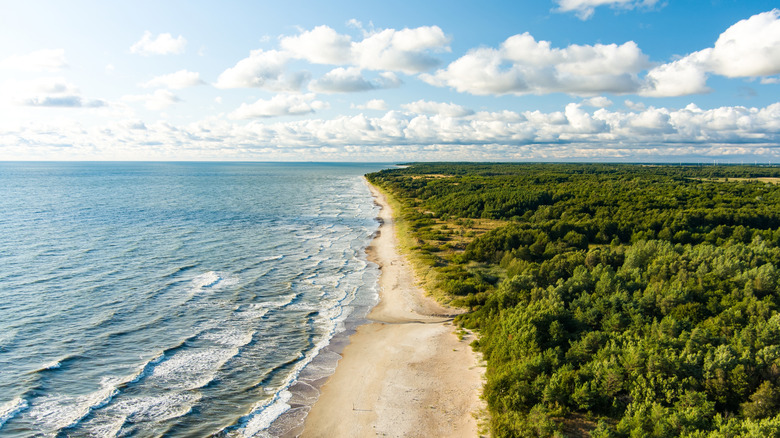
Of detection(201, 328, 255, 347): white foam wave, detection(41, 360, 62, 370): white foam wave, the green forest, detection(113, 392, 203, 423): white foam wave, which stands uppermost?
the green forest

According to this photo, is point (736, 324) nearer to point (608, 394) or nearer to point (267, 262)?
point (608, 394)

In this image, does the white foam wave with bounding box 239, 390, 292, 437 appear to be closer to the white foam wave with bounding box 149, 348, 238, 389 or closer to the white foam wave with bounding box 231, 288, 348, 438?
the white foam wave with bounding box 231, 288, 348, 438

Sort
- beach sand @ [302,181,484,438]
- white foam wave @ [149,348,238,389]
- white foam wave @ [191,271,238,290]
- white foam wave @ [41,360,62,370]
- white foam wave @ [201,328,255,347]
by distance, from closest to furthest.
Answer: beach sand @ [302,181,484,438], white foam wave @ [149,348,238,389], white foam wave @ [41,360,62,370], white foam wave @ [201,328,255,347], white foam wave @ [191,271,238,290]

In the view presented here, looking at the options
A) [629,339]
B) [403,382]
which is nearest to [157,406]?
[403,382]

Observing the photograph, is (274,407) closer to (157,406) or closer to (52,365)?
(157,406)

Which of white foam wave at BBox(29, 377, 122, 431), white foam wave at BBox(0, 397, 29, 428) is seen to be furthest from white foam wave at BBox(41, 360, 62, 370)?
white foam wave at BBox(29, 377, 122, 431)

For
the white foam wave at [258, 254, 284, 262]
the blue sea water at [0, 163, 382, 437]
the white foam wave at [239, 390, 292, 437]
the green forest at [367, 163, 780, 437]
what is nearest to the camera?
the green forest at [367, 163, 780, 437]

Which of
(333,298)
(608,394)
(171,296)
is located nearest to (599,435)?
(608,394)
